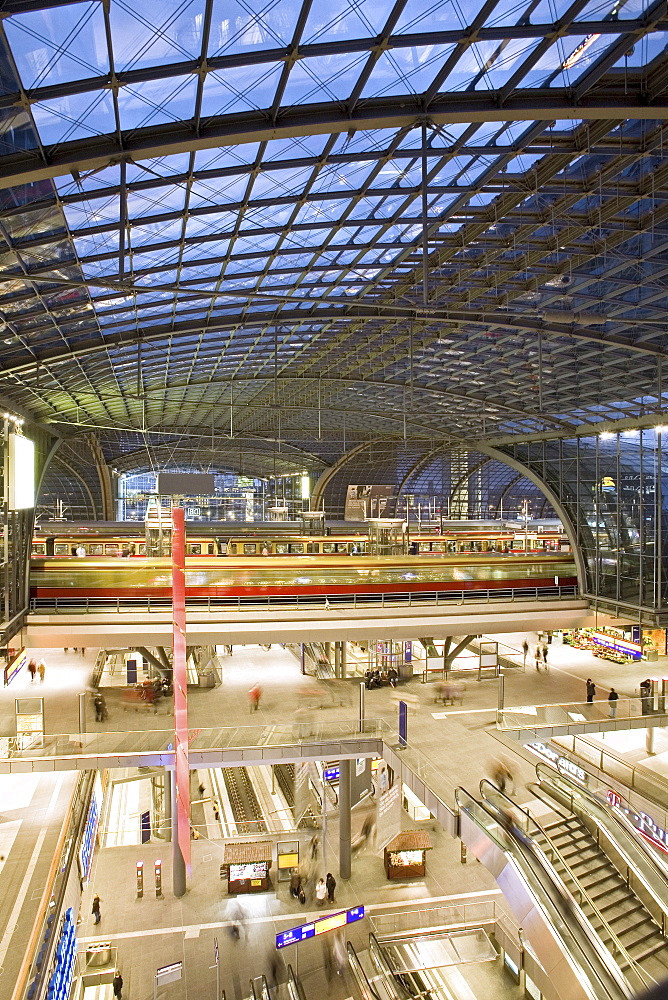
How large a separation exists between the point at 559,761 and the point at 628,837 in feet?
7.81

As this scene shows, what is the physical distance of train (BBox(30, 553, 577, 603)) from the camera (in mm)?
25594

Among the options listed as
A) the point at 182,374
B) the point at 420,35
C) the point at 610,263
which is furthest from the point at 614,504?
the point at 420,35

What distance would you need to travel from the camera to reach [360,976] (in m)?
14.8

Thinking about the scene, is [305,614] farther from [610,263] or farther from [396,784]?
[610,263]

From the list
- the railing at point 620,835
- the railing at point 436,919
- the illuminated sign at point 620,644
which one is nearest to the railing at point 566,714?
the railing at point 620,835

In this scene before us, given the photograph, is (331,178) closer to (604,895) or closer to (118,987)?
(604,895)

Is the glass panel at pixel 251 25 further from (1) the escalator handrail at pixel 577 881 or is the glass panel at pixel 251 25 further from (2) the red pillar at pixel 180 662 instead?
(1) the escalator handrail at pixel 577 881

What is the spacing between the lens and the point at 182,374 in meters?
36.4

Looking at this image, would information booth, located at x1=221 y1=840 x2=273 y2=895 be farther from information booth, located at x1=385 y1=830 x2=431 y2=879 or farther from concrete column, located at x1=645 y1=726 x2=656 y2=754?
concrete column, located at x1=645 y1=726 x2=656 y2=754

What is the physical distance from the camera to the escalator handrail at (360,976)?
14062 millimetres

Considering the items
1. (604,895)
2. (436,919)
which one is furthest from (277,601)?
(604,895)

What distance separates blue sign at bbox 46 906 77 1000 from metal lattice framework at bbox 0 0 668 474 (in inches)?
544

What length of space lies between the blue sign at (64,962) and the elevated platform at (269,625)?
34.2 ft

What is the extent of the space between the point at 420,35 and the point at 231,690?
22.6 m
